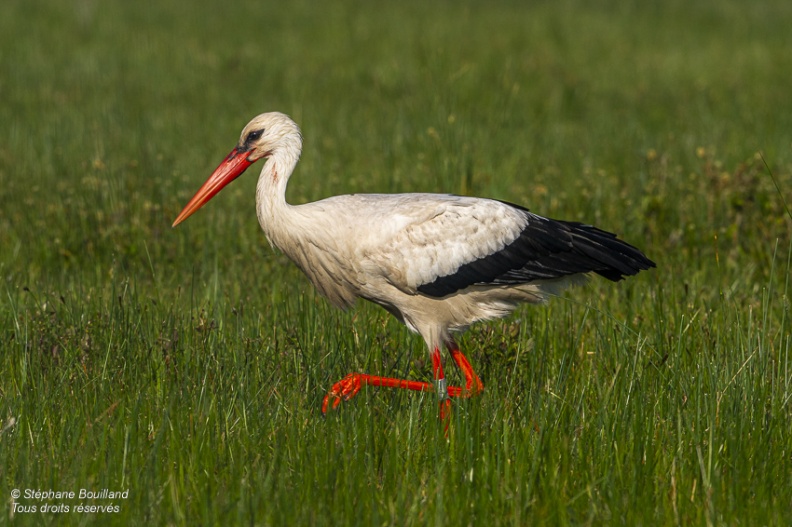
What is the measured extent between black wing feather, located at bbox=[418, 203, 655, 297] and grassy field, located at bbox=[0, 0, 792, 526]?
0.27 m

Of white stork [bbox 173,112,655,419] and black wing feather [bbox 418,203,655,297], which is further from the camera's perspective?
black wing feather [bbox 418,203,655,297]

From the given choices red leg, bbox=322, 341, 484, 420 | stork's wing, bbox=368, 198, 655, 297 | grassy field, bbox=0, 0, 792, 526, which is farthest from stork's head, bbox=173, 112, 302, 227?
red leg, bbox=322, 341, 484, 420


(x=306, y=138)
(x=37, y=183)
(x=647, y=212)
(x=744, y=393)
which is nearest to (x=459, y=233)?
(x=744, y=393)

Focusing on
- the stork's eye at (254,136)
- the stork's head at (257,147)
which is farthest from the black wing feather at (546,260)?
the stork's eye at (254,136)

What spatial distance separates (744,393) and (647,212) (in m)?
3.19

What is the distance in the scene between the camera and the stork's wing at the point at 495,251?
4.47 m

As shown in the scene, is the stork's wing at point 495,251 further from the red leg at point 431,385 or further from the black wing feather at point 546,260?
the red leg at point 431,385

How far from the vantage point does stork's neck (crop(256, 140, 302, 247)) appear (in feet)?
14.6

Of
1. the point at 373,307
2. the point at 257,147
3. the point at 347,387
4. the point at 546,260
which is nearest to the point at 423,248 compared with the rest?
the point at 546,260

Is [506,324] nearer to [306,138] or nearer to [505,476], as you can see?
[505,476]

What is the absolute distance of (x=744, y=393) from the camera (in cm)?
366

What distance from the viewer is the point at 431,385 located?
4332 mm

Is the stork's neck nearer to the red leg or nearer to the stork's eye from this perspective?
the stork's eye

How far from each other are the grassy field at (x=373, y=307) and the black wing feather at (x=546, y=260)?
272mm
